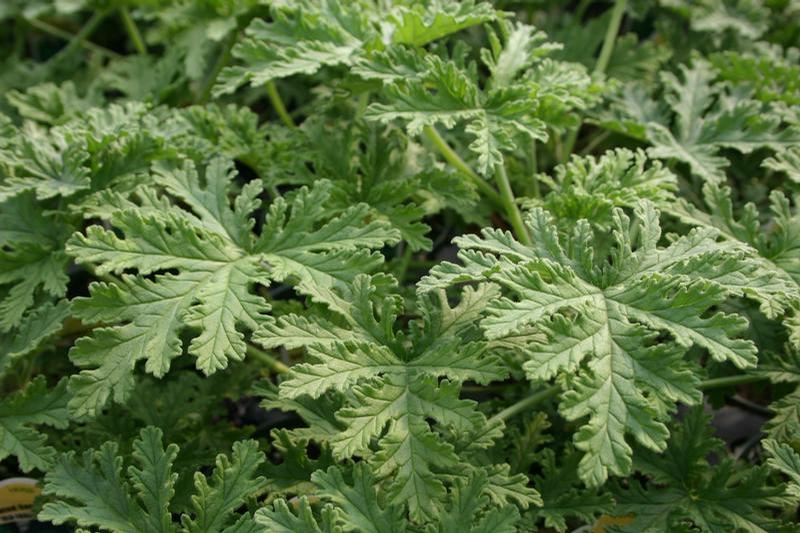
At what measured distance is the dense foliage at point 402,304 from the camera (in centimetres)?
144

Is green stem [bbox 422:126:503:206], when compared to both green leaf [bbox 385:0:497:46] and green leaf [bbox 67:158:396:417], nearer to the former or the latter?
green leaf [bbox 385:0:497:46]

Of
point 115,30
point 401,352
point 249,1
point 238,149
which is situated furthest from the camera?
point 115,30

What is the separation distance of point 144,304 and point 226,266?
7.2 inches

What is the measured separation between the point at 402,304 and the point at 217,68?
1.29 m

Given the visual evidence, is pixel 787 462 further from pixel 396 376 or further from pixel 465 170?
pixel 465 170

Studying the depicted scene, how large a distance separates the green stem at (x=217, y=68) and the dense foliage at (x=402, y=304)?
0.38ft

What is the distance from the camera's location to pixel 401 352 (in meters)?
1.60

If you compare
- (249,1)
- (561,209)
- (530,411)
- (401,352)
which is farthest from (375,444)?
(249,1)

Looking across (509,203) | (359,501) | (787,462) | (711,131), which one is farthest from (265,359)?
(711,131)

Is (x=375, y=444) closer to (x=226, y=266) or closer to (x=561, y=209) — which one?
(x=226, y=266)

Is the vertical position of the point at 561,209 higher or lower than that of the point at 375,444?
higher

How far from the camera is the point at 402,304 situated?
5.37 ft

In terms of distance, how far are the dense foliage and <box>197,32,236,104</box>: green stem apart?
0.38 feet

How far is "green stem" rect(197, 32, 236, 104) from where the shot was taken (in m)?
2.52
